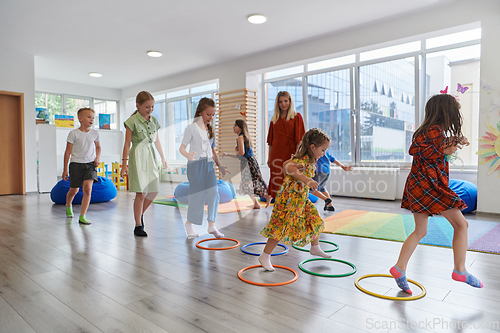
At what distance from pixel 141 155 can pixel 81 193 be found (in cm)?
267

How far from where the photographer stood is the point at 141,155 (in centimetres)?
310

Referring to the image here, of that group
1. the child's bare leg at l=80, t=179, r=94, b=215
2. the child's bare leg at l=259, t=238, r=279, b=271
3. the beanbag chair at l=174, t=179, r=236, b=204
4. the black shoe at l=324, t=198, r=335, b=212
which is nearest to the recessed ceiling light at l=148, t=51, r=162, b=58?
the beanbag chair at l=174, t=179, r=236, b=204

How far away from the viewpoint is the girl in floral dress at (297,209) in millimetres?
2094

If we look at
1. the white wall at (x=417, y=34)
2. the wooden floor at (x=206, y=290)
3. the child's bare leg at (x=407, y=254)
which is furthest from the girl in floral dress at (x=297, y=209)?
the white wall at (x=417, y=34)

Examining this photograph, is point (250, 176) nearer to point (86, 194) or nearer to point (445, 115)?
point (86, 194)

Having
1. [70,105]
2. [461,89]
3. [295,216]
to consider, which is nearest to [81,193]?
[295,216]

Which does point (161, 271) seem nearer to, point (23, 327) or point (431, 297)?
point (23, 327)

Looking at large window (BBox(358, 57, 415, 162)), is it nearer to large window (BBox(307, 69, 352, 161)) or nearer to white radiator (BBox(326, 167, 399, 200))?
large window (BBox(307, 69, 352, 161))

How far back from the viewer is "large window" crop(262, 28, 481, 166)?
5.05 metres

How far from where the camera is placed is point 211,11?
185 inches

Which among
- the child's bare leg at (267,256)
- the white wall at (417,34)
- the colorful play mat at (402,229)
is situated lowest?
the colorful play mat at (402,229)

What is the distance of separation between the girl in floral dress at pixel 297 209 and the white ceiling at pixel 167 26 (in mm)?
3022

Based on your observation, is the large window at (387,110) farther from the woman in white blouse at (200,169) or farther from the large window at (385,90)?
the woman in white blouse at (200,169)

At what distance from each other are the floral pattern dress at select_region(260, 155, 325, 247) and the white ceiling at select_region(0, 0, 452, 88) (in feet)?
10.4
